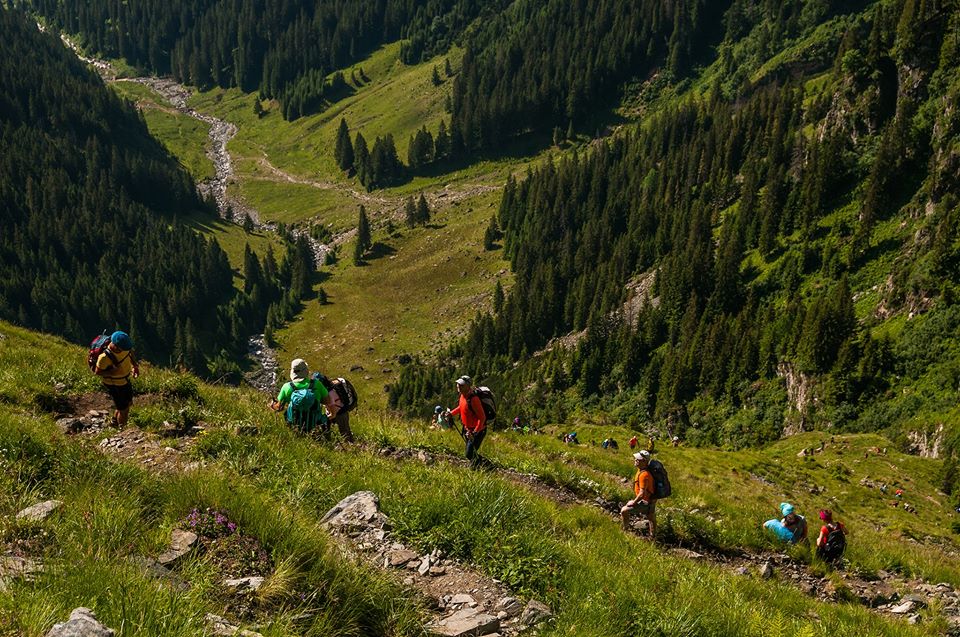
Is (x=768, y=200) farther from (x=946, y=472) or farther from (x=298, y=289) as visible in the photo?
(x=298, y=289)

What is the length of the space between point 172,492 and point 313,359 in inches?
5092

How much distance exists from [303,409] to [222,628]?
734cm

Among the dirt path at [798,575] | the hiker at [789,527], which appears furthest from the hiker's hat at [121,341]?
the hiker at [789,527]

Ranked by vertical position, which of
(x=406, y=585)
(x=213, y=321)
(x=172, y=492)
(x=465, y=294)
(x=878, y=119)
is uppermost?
(x=878, y=119)

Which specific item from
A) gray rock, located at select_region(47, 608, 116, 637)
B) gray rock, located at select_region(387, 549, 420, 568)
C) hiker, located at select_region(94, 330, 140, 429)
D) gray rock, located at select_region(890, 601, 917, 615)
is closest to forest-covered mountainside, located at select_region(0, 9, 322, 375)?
hiker, located at select_region(94, 330, 140, 429)

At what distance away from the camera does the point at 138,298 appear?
140 m

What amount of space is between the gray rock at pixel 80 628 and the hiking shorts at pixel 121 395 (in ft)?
28.0

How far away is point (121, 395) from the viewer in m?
10.8

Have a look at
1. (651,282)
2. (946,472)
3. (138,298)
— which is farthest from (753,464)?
(138,298)

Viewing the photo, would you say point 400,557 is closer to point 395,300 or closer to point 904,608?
point 904,608

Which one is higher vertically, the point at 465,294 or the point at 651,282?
the point at 651,282

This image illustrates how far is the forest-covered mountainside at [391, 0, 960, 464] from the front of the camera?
56.8m

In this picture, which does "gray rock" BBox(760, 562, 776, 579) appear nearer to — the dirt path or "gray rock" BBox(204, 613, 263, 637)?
the dirt path

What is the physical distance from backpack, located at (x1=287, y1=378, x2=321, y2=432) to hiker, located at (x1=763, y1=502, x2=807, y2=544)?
470 inches
